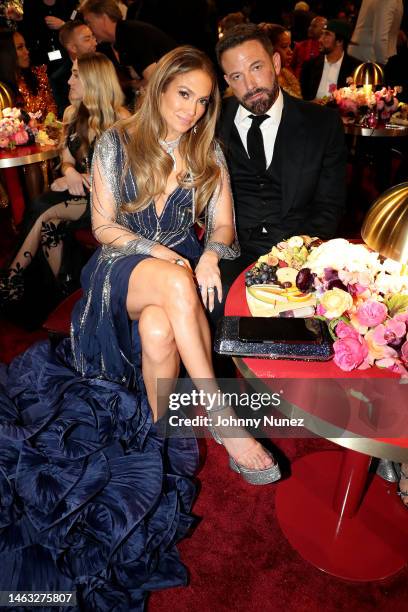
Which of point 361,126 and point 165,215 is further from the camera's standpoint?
point 361,126

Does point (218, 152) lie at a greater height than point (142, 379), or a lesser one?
greater

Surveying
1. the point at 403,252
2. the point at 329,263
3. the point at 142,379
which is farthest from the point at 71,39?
the point at 403,252

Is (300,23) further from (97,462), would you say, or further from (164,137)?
(97,462)

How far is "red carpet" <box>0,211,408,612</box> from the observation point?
1619 mm

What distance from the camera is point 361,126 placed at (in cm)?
420

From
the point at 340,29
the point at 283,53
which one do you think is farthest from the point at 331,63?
the point at 283,53

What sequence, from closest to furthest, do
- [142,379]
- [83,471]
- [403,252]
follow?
[403,252] < [83,471] < [142,379]

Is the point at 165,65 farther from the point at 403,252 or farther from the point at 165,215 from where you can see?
the point at 403,252

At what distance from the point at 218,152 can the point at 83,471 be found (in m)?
1.60

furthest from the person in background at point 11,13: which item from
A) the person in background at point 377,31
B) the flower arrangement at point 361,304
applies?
the flower arrangement at point 361,304

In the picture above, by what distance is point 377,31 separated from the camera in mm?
5707

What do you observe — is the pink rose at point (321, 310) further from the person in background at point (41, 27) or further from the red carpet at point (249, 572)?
the person in background at point (41, 27)

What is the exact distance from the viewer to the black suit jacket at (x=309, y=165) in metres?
2.40

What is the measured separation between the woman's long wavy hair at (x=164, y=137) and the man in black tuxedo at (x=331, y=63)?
3.55 meters
